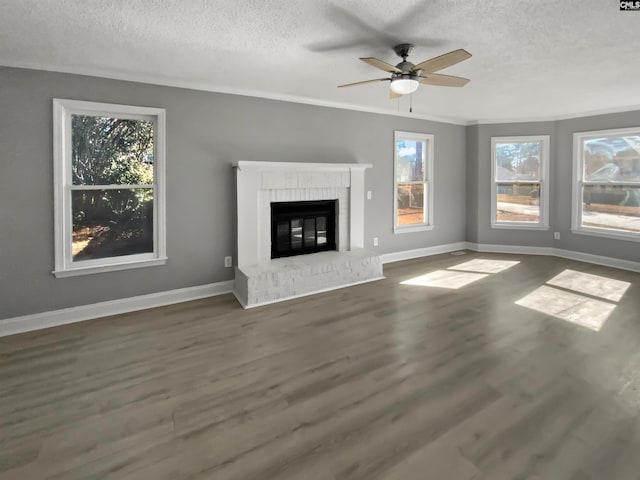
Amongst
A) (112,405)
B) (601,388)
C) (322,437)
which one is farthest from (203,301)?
(601,388)

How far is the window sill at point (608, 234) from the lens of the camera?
5410mm

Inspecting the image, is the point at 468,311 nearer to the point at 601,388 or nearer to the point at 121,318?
the point at 601,388

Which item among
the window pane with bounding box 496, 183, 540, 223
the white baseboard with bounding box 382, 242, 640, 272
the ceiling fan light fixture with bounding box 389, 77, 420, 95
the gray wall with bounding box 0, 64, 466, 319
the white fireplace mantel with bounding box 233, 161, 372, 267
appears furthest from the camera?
the window pane with bounding box 496, 183, 540, 223

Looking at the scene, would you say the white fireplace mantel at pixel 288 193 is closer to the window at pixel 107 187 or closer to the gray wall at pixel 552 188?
the window at pixel 107 187

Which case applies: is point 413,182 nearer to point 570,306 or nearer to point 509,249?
point 509,249

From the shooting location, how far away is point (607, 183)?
567cm

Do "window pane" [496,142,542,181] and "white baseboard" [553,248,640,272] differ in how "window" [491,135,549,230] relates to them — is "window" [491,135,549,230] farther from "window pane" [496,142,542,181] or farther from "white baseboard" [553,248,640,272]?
"white baseboard" [553,248,640,272]

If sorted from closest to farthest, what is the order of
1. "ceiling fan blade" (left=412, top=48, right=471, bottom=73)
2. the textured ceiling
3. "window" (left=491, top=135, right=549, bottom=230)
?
the textured ceiling < "ceiling fan blade" (left=412, top=48, right=471, bottom=73) < "window" (left=491, top=135, right=549, bottom=230)

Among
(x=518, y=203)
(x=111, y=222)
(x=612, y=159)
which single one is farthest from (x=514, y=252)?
(x=111, y=222)

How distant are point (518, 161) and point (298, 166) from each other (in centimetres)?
437

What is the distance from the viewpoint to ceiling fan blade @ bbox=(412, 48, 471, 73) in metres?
2.43

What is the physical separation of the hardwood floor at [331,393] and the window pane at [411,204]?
2.40 m

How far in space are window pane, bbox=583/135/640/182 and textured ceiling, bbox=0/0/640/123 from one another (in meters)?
1.46

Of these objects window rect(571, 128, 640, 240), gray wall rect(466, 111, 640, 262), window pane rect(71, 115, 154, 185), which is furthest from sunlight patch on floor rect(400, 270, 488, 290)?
window pane rect(71, 115, 154, 185)
